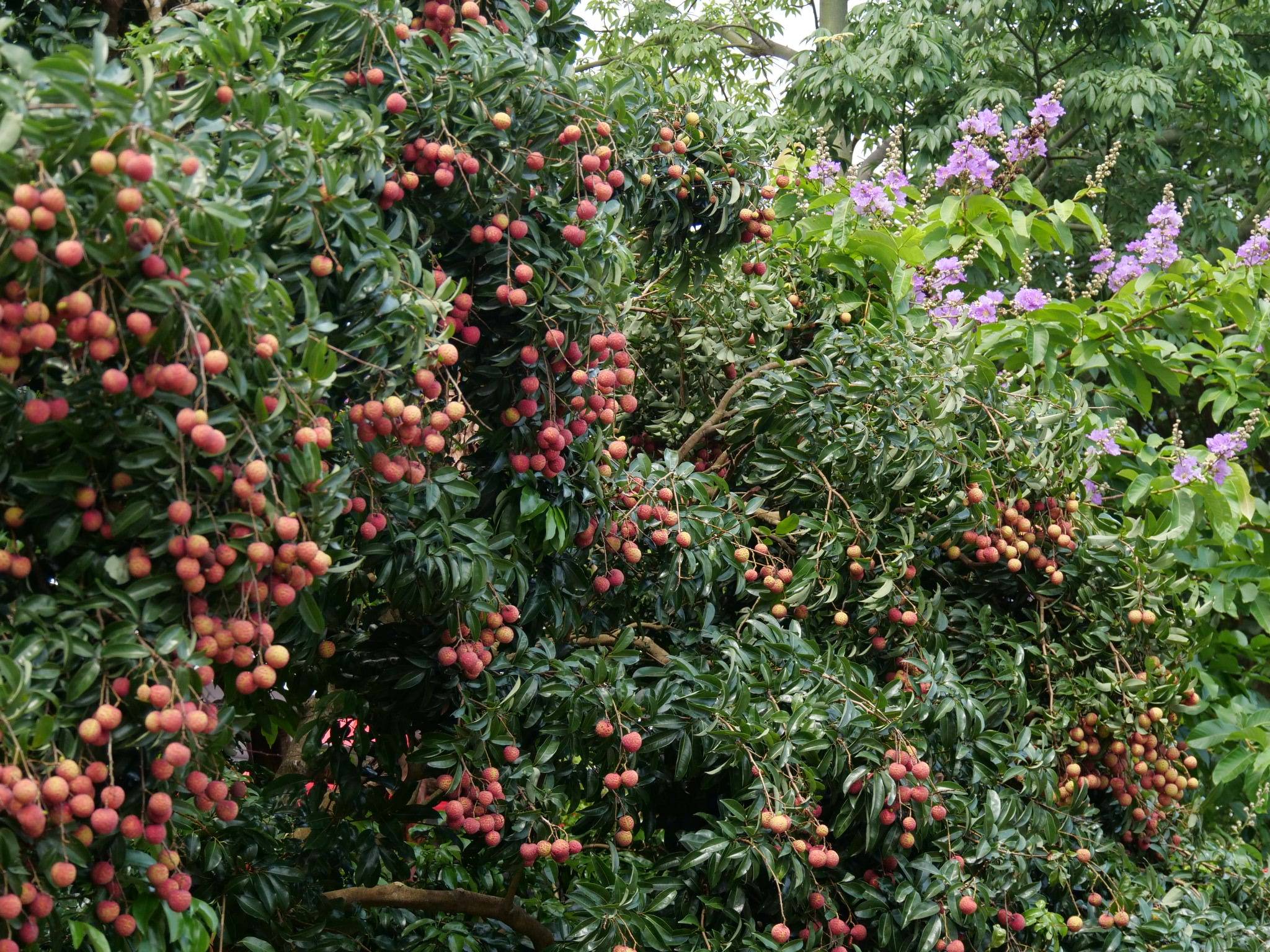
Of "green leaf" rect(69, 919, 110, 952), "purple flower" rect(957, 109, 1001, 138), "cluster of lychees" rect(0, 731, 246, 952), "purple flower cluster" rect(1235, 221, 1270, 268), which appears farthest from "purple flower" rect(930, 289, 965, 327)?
"green leaf" rect(69, 919, 110, 952)

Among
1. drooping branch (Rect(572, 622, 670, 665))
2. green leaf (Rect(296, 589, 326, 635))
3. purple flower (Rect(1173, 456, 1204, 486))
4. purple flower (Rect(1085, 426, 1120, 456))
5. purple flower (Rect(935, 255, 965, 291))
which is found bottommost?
drooping branch (Rect(572, 622, 670, 665))

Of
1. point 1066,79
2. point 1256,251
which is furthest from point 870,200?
point 1066,79

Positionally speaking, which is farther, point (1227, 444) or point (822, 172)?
point (1227, 444)

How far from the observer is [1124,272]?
13.4 ft

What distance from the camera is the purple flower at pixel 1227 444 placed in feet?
12.1

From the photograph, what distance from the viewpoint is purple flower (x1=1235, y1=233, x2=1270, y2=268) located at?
3.97 metres

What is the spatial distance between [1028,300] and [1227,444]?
0.70 metres

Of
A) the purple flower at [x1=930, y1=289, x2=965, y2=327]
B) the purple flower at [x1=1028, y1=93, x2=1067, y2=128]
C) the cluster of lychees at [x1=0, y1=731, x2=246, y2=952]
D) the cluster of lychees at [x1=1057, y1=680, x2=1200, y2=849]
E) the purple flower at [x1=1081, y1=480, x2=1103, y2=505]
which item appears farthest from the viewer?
the purple flower at [x1=1028, y1=93, x2=1067, y2=128]

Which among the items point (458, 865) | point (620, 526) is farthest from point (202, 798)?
point (458, 865)

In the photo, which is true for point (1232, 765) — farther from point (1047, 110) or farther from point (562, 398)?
point (562, 398)

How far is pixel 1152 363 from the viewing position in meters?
3.98

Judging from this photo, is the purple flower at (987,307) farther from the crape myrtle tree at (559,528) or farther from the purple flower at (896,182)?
the purple flower at (896,182)

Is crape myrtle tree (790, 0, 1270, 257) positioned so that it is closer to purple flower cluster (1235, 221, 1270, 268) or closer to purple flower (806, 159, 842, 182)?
purple flower cluster (1235, 221, 1270, 268)

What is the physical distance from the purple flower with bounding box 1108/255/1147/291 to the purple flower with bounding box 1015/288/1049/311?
0.44 meters
